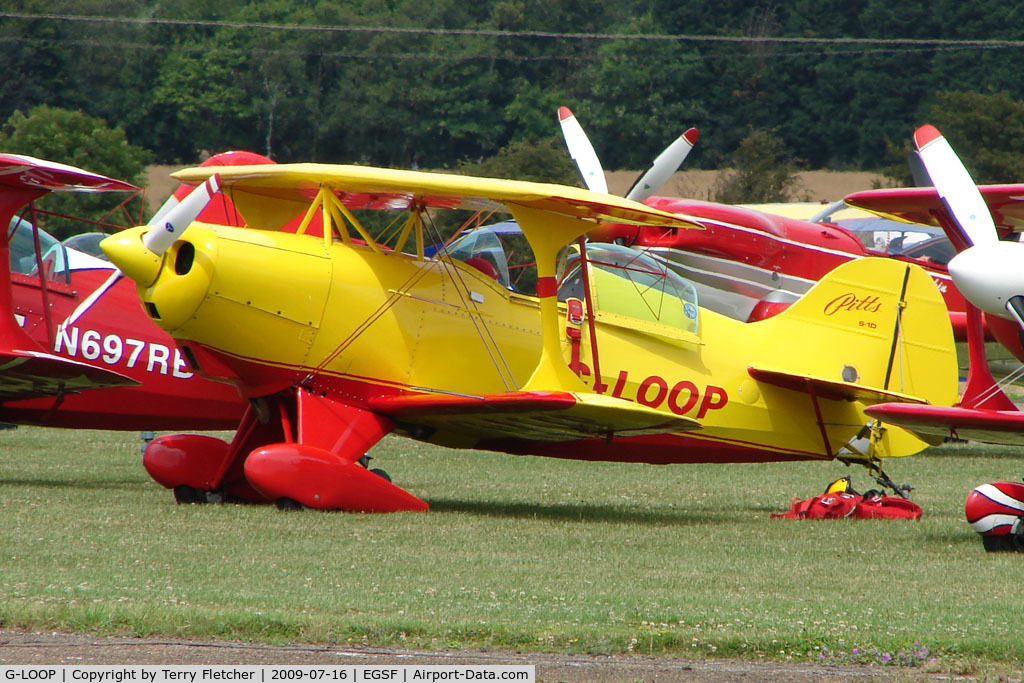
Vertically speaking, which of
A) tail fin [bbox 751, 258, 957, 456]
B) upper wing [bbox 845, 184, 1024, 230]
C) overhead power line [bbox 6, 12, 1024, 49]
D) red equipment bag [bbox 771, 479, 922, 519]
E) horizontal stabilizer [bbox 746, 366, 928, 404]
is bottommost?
red equipment bag [bbox 771, 479, 922, 519]

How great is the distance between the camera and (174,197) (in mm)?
12570

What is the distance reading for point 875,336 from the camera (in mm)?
12234

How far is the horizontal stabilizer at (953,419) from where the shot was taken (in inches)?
331

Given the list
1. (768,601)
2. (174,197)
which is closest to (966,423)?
(768,601)

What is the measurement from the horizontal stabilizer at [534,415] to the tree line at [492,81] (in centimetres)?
5256

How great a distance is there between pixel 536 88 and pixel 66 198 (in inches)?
1237

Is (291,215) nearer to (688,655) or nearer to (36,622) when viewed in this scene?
(36,622)

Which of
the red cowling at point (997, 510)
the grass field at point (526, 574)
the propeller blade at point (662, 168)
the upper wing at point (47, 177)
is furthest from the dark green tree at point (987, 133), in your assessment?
the red cowling at point (997, 510)

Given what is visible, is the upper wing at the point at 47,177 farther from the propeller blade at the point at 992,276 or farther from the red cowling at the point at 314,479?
the propeller blade at the point at 992,276

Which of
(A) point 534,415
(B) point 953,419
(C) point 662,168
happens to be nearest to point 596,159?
(C) point 662,168

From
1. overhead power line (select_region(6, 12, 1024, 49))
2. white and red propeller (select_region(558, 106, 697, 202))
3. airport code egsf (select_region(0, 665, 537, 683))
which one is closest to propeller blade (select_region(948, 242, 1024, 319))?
airport code egsf (select_region(0, 665, 537, 683))

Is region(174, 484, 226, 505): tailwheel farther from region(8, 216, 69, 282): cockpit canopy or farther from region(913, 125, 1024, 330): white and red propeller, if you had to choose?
region(913, 125, 1024, 330): white and red propeller

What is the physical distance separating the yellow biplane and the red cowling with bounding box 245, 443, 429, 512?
0.6 inches

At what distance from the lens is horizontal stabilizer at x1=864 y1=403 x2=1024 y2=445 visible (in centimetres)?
841
